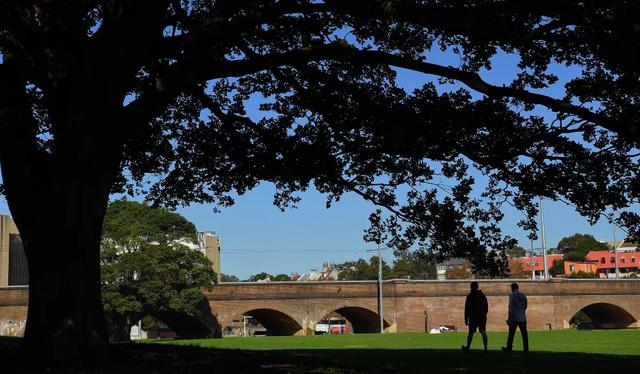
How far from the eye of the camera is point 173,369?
9.06m

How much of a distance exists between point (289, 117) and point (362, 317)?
59.2m

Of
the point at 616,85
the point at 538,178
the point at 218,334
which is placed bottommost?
the point at 218,334

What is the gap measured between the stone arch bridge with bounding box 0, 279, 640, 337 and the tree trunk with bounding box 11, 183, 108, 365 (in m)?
48.6

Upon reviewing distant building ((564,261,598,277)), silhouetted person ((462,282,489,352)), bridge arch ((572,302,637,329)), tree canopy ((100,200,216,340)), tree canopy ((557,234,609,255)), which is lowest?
bridge arch ((572,302,637,329))

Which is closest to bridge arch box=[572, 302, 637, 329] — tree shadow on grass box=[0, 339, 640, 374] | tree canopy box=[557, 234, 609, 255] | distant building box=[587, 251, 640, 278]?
tree shadow on grass box=[0, 339, 640, 374]

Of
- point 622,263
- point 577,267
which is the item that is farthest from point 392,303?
point 622,263

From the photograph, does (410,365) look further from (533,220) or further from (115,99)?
(115,99)

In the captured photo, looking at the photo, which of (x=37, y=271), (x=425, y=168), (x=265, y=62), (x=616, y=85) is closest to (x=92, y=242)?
(x=37, y=271)

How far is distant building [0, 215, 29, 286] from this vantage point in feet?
253

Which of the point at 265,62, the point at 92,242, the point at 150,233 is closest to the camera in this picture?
the point at 92,242

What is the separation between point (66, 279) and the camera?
908 cm

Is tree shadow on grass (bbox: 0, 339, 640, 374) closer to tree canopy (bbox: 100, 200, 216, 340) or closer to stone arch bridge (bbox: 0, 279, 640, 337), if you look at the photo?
tree canopy (bbox: 100, 200, 216, 340)

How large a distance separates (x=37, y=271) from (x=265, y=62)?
Result: 3.93m

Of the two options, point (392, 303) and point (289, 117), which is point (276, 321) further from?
Answer: point (289, 117)
